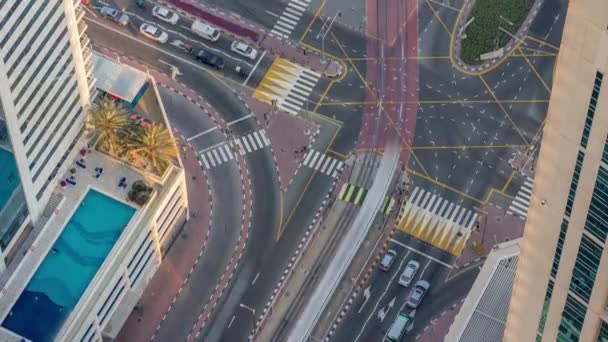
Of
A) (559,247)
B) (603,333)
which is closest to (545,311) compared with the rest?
(603,333)

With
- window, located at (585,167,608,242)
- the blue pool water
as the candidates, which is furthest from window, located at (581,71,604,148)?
the blue pool water

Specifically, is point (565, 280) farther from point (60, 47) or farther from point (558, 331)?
point (60, 47)

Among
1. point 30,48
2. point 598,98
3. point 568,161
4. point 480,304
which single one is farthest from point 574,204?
point 30,48

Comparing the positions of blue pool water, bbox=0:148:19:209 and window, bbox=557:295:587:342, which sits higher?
window, bbox=557:295:587:342

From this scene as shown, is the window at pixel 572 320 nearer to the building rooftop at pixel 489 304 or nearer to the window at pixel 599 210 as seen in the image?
the window at pixel 599 210

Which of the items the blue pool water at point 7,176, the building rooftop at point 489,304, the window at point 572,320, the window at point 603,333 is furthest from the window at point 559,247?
the blue pool water at point 7,176

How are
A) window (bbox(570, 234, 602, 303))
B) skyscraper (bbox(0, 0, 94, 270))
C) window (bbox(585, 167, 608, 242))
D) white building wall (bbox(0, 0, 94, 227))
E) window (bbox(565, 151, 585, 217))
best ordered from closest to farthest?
1. window (bbox(585, 167, 608, 242))
2. window (bbox(565, 151, 585, 217))
3. window (bbox(570, 234, 602, 303))
4. white building wall (bbox(0, 0, 94, 227))
5. skyscraper (bbox(0, 0, 94, 270))

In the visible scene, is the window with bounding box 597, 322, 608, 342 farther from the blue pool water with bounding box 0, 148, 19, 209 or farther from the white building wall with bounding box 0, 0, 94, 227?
the blue pool water with bounding box 0, 148, 19, 209
